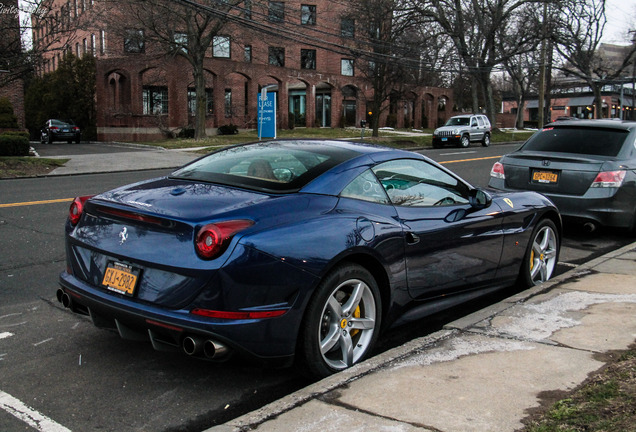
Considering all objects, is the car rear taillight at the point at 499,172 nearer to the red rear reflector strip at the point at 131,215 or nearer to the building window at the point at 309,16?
the red rear reflector strip at the point at 131,215

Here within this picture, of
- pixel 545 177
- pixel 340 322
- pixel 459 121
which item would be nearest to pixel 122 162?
pixel 545 177

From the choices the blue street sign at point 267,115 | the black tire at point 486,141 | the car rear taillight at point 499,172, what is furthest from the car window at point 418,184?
the black tire at point 486,141

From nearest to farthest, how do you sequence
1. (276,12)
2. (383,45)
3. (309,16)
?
1. (383,45)
2. (276,12)
3. (309,16)

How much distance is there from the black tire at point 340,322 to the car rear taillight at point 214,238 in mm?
636

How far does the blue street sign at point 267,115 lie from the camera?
979 inches

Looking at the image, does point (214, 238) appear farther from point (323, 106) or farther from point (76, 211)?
point (323, 106)

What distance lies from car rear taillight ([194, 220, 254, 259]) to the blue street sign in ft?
70.7

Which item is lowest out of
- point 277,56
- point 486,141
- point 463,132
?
point 486,141

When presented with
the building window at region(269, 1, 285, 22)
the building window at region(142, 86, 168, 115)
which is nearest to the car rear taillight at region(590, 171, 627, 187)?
the building window at region(269, 1, 285, 22)

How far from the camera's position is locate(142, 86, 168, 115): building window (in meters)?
43.1

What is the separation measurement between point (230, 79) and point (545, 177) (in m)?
40.1

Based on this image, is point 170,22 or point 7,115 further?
point 7,115

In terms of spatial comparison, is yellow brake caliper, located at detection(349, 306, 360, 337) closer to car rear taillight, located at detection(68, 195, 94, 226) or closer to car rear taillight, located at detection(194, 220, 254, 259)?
car rear taillight, located at detection(194, 220, 254, 259)

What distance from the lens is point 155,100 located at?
43.7 meters
